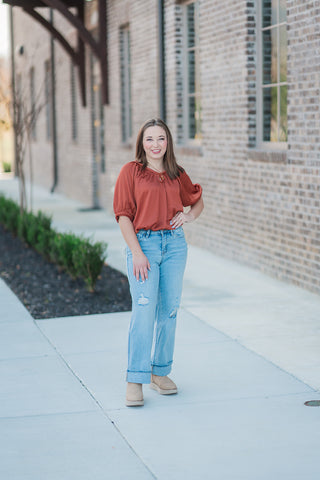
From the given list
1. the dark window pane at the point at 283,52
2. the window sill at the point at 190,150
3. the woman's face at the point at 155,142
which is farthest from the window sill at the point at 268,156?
the woman's face at the point at 155,142

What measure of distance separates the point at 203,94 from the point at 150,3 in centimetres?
265

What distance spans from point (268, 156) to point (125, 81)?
6.78 meters

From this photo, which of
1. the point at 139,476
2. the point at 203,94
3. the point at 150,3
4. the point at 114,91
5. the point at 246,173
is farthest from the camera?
the point at 114,91

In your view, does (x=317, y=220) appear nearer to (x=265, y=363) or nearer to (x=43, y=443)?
(x=265, y=363)

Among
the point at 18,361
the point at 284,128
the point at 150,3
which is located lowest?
the point at 18,361

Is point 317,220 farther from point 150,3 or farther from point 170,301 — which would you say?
point 150,3

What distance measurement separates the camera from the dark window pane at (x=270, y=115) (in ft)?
30.3

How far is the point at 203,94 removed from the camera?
11.1 metres

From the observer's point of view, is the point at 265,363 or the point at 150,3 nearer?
the point at 265,363

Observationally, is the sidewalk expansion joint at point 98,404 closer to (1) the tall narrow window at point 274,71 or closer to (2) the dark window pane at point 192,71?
(1) the tall narrow window at point 274,71

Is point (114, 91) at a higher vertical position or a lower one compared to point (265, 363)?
higher

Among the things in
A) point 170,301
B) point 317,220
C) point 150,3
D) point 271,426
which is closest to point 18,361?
point 170,301

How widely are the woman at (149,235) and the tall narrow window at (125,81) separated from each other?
34.3 ft

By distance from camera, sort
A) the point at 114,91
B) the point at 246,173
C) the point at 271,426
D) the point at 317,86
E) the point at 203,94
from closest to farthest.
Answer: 1. the point at 271,426
2. the point at 317,86
3. the point at 246,173
4. the point at 203,94
5. the point at 114,91
